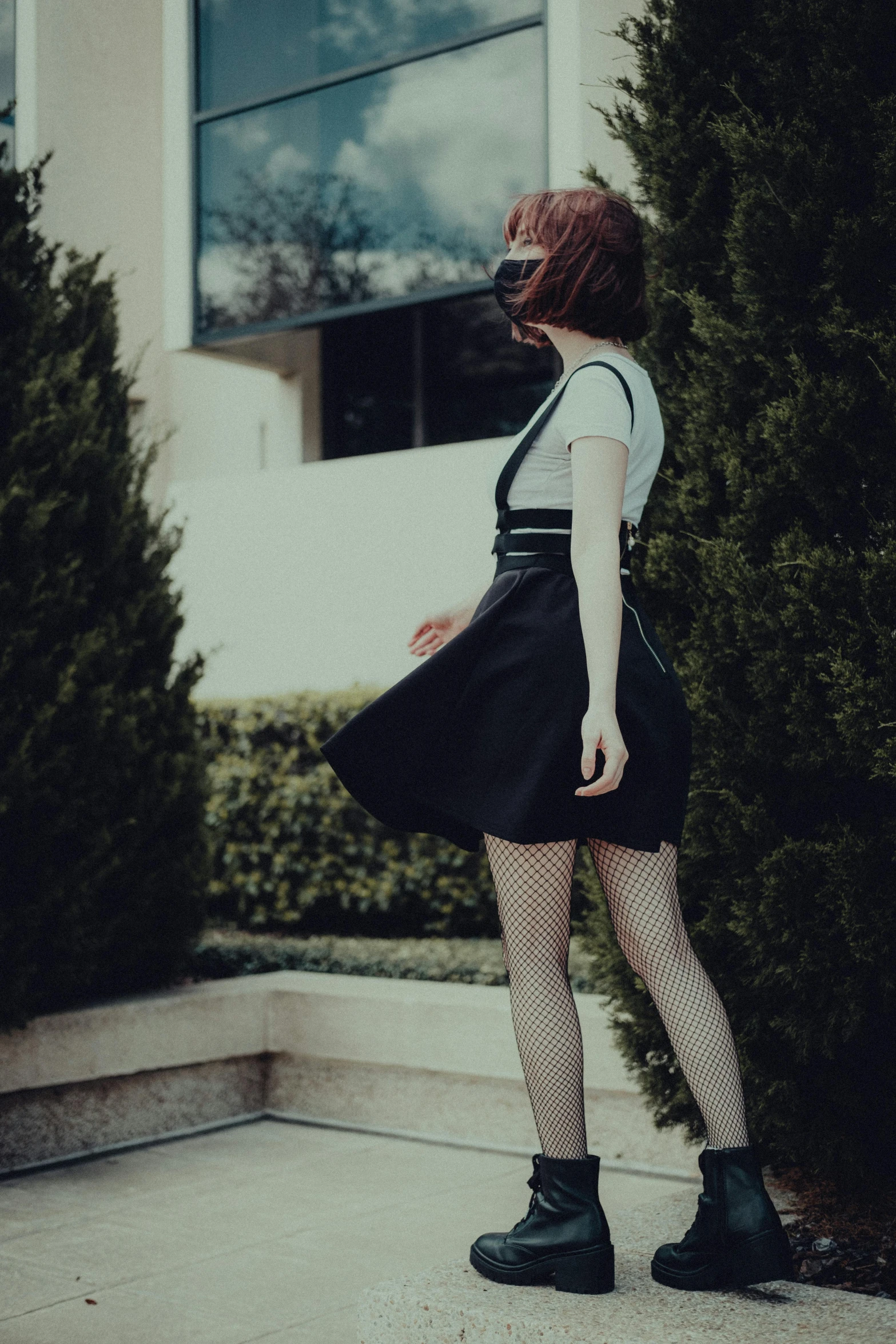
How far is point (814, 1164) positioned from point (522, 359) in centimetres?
679

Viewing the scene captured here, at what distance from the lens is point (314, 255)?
27.0ft

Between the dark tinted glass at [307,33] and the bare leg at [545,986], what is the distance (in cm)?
637

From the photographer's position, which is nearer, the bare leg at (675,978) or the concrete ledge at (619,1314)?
the concrete ledge at (619,1314)

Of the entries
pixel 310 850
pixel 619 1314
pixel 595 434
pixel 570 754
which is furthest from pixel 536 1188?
pixel 310 850

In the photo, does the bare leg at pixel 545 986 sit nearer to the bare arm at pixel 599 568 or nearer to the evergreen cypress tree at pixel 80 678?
the bare arm at pixel 599 568

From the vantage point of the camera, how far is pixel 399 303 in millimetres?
7859

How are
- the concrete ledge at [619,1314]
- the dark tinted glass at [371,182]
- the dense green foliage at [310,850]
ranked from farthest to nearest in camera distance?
the dark tinted glass at [371,182] < the dense green foliage at [310,850] < the concrete ledge at [619,1314]

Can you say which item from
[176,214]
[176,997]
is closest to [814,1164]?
[176,997]

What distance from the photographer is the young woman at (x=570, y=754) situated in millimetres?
2316

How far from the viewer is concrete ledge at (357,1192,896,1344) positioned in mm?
2176

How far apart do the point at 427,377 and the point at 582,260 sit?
7237 millimetres

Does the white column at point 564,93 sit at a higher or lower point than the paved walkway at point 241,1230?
higher

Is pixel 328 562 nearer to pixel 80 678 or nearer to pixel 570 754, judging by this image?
pixel 80 678

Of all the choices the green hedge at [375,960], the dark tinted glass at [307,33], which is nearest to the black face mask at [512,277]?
the green hedge at [375,960]
